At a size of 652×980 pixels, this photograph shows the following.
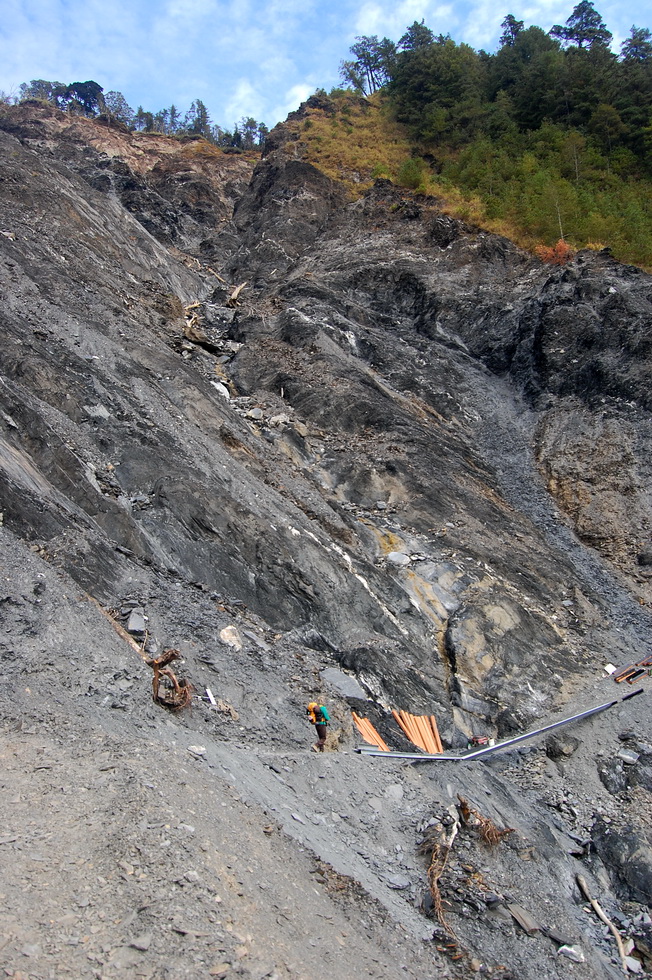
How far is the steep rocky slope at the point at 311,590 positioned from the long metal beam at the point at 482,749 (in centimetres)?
16

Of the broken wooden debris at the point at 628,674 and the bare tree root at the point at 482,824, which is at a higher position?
the broken wooden debris at the point at 628,674

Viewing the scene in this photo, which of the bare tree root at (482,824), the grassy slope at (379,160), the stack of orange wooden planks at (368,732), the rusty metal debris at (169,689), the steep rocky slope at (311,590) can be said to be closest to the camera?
the steep rocky slope at (311,590)

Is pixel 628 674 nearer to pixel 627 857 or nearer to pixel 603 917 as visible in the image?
pixel 627 857

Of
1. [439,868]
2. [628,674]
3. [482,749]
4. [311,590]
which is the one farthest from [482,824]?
[628,674]

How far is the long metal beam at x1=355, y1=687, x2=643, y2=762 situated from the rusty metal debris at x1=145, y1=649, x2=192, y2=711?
106 inches

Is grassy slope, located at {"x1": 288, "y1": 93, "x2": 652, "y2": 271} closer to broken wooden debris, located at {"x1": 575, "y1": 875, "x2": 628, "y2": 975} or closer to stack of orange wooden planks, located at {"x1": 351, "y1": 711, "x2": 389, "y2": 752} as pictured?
stack of orange wooden planks, located at {"x1": 351, "y1": 711, "x2": 389, "y2": 752}

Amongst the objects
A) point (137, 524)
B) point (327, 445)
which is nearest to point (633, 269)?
point (327, 445)

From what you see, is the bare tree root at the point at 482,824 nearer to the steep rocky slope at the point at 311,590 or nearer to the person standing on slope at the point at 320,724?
the steep rocky slope at the point at 311,590

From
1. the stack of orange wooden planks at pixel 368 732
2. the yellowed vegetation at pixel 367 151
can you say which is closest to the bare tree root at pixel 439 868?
the stack of orange wooden planks at pixel 368 732

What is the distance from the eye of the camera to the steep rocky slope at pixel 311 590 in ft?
17.2

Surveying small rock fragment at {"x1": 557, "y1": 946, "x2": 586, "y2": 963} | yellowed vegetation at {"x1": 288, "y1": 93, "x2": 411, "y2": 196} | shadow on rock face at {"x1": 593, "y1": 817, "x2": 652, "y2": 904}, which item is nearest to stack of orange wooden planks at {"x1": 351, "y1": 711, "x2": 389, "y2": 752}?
small rock fragment at {"x1": 557, "y1": 946, "x2": 586, "y2": 963}

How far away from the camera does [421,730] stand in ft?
30.8

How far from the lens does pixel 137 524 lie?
414 inches

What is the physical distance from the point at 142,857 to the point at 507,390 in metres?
18.6
